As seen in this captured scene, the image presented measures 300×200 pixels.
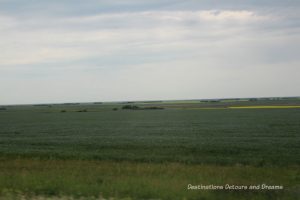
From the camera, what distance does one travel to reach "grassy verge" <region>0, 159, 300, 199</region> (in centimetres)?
1057

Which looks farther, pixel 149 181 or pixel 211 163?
pixel 211 163

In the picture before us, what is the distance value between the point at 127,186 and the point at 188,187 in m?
1.80

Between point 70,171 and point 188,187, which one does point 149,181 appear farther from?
point 70,171

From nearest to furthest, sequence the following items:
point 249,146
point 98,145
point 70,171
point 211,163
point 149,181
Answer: point 149,181, point 70,171, point 211,163, point 249,146, point 98,145

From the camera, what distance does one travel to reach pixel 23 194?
419 inches

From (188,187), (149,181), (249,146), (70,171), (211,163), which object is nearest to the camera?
(188,187)

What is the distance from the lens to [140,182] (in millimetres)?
12109

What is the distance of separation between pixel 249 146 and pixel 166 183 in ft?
49.8

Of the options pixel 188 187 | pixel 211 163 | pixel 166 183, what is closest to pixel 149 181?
pixel 166 183

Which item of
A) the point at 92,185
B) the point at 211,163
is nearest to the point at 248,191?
the point at 92,185

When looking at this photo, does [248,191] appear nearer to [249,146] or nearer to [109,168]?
[109,168]

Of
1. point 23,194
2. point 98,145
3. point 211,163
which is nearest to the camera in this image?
point 23,194

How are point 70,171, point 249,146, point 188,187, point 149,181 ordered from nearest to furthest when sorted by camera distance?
point 188,187
point 149,181
point 70,171
point 249,146

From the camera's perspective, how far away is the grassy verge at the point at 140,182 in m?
10.6
